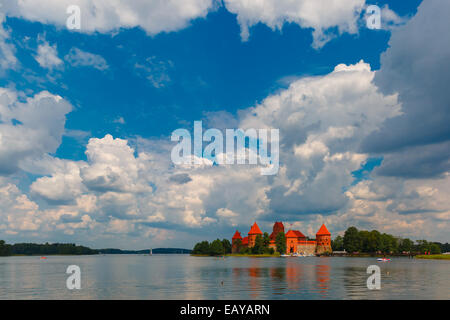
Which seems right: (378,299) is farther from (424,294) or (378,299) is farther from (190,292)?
(190,292)

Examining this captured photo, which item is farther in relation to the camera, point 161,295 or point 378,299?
point 161,295

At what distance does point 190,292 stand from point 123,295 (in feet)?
28.2

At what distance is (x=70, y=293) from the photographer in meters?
49.2
